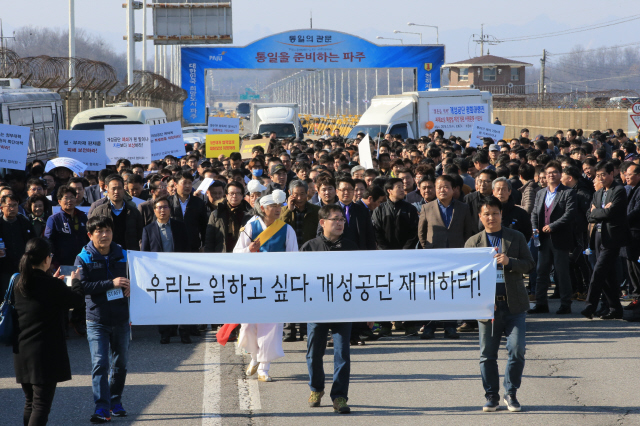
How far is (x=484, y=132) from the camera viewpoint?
1988cm

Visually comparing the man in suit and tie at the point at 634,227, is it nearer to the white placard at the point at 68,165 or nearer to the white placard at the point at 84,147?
the white placard at the point at 68,165

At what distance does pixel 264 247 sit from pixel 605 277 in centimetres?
454

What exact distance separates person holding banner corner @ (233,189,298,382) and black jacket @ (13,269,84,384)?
6.98 ft

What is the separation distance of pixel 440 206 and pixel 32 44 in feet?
492

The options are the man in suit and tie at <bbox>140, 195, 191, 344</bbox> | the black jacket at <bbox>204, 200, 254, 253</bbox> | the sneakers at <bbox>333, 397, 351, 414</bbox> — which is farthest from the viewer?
the black jacket at <bbox>204, 200, 254, 253</bbox>

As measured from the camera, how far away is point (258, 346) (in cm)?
777

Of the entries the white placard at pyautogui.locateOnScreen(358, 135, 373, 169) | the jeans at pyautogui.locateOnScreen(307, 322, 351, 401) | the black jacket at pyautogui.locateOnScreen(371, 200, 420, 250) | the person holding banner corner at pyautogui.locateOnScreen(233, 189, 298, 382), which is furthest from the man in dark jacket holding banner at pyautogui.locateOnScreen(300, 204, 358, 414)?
the white placard at pyautogui.locateOnScreen(358, 135, 373, 169)

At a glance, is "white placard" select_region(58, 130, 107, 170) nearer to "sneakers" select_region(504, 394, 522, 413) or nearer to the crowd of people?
the crowd of people

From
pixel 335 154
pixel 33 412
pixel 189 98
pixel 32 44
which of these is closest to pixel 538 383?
pixel 33 412

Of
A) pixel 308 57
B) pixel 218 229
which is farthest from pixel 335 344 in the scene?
pixel 308 57

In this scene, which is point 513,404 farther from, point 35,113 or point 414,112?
point 414,112

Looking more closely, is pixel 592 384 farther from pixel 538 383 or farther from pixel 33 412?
pixel 33 412

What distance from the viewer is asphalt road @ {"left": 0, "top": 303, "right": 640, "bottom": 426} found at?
6668 millimetres

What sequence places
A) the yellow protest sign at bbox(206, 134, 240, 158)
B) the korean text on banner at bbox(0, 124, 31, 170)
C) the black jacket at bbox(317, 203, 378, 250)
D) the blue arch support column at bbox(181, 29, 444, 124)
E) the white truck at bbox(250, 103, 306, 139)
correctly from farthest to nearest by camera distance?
the blue arch support column at bbox(181, 29, 444, 124)
the white truck at bbox(250, 103, 306, 139)
the yellow protest sign at bbox(206, 134, 240, 158)
the korean text on banner at bbox(0, 124, 31, 170)
the black jacket at bbox(317, 203, 378, 250)
